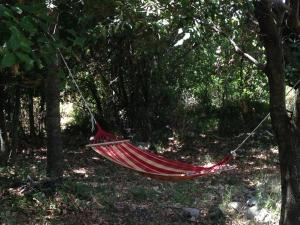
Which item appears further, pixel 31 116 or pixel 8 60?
pixel 31 116

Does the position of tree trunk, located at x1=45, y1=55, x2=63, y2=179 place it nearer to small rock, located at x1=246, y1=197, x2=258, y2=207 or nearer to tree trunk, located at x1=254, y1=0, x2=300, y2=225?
small rock, located at x1=246, y1=197, x2=258, y2=207

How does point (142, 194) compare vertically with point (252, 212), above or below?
above

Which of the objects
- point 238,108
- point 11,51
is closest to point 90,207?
point 11,51

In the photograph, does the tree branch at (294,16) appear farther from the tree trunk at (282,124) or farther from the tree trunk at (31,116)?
the tree trunk at (31,116)

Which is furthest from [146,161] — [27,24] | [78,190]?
[27,24]

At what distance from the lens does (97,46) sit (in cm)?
744

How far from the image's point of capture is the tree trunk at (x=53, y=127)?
14.3ft

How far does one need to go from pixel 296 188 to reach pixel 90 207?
5.78 ft

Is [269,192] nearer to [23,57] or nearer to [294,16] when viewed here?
[294,16]

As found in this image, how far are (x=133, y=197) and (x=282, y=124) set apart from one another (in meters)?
2.04

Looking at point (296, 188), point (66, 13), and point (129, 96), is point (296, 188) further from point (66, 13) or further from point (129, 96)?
point (129, 96)

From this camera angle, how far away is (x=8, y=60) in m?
1.41

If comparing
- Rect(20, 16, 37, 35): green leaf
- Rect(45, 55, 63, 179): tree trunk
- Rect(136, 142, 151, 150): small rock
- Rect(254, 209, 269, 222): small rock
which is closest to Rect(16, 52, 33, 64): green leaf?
Rect(20, 16, 37, 35): green leaf

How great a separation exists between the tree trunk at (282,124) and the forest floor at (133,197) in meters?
0.92
